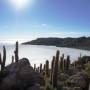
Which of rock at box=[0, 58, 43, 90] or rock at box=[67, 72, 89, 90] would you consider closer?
rock at box=[0, 58, 43, 90]

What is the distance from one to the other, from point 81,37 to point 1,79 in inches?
6863

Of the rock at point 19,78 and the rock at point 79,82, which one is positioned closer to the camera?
the rock at point 19,78

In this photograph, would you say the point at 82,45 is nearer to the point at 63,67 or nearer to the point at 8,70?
the point at 63,67

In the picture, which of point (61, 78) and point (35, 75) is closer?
point (35, 75)

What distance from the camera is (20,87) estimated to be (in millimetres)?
21469

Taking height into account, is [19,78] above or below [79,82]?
above

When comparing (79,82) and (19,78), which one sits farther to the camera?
(79,82)

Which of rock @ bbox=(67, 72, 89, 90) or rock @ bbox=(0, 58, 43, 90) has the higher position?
rock @ bbox=(0, 58, 43, 90)

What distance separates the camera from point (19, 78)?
2162cm

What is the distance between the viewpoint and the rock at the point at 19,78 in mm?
21234

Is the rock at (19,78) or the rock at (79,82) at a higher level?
the rock at (19,78)

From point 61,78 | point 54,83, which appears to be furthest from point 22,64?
point 61,78

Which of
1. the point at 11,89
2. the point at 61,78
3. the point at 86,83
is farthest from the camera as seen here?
the point at 61,78

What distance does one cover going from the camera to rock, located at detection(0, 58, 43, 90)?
2123cm
